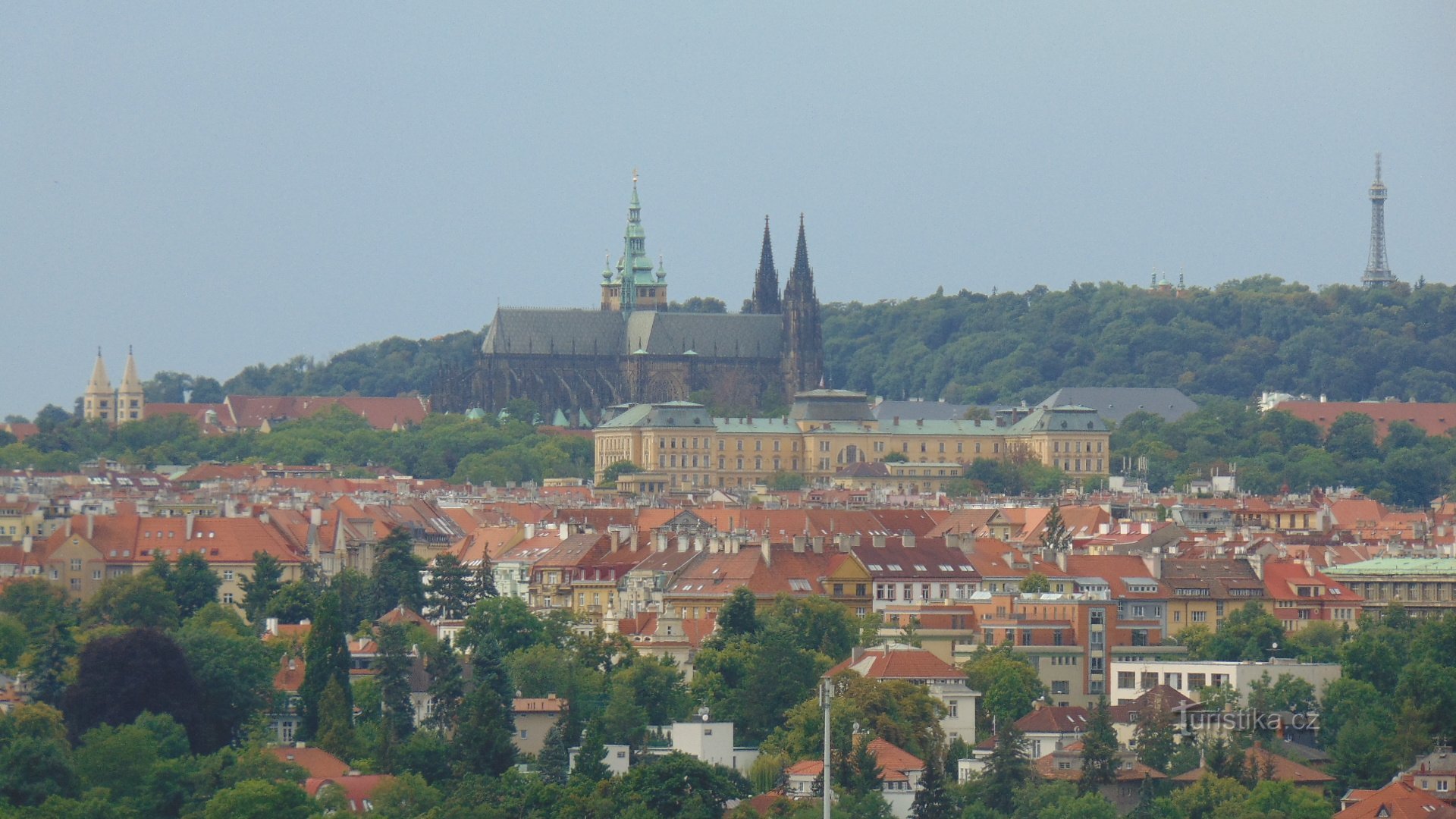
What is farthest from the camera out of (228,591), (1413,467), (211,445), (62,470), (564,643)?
(211,445)

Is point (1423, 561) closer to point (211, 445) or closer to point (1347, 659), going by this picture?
point (1347, 659)

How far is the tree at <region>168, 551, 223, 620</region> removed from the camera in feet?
281

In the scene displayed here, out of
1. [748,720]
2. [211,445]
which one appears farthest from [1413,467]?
[748,720]

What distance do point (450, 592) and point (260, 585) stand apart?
445 centimetres

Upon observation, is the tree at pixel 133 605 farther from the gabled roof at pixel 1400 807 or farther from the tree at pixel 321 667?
the gabled roof at pixel 1400 807

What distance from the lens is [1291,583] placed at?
85000mm

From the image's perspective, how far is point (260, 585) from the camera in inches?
3457

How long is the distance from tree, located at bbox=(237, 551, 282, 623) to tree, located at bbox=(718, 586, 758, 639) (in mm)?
13501

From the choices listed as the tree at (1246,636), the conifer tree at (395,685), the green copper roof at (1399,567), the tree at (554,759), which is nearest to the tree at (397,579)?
the conifer tree at (395,685)

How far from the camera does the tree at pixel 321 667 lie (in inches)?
2717

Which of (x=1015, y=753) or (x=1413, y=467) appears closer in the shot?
(x=1015, y=753)

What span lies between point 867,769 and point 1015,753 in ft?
8.61

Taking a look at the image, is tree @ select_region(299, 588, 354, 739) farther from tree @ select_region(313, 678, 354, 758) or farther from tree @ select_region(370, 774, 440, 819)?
tree @ select_region(370, 774, 440, 819)

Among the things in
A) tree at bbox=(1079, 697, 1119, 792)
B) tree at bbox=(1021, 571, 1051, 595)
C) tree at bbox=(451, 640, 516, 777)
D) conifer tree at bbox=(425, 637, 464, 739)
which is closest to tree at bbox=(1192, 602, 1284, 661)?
tree at bbox=(1021, 571, 1051, 595)
